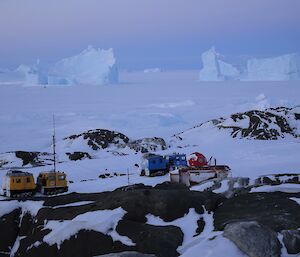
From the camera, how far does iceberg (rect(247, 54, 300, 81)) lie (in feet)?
424

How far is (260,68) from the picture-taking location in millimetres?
146500

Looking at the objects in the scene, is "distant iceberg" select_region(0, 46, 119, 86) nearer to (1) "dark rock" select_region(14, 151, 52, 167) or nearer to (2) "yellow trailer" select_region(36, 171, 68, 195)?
(1) "dark rock" select_region(14, 151, 52, 167)

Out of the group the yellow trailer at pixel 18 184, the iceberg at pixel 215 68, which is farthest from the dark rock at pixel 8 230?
the iceberg at pixel 215 68

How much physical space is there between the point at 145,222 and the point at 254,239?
5.12 meters

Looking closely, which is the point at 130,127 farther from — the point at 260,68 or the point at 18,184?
the point at 260,68

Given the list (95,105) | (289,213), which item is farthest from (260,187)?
(95,105)

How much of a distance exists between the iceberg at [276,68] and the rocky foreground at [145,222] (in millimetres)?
117608

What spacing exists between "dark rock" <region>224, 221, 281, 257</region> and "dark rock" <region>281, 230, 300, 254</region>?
31 cm

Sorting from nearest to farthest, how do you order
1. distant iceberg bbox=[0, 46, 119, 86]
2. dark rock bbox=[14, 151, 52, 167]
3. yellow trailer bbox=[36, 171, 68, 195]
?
yellow trailer bbox=[36, 171, 68, 195], dark rock bbox=[14, 151, 52, 167], distant iceberg bbox=[0, 46, 119, 86]

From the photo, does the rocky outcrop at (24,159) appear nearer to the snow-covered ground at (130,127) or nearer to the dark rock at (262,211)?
the snow-covered ground at (130,127)

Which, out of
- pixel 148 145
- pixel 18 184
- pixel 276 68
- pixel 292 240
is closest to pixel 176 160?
pixel 18 184

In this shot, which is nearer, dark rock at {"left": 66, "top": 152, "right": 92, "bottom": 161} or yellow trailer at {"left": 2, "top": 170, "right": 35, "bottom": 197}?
yellow trailer at {"left": 2, "top": 170, "right": 35, "bottom": 197}

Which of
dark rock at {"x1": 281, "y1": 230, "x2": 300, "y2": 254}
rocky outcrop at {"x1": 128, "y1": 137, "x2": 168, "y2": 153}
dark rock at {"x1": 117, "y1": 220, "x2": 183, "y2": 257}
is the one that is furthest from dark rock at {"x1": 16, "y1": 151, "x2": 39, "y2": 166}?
dark rock at {"x1": 281, "y1": 230, "x2": 300, "y2": 254}

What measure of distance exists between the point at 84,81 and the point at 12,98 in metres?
44.6
